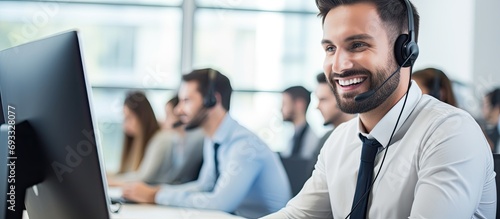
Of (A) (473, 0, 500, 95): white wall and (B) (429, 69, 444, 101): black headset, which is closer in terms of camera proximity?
(B) (429, 69, 444, 101): black headset

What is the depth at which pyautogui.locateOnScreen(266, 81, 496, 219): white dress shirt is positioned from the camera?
1.15 m

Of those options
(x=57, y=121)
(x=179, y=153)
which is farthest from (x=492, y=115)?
(x=57, y=121)

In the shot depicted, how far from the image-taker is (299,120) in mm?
4336

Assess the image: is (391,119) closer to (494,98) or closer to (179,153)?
(179,153)

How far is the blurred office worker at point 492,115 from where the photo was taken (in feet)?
14.7

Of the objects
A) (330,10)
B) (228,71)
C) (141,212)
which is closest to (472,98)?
(228,71)

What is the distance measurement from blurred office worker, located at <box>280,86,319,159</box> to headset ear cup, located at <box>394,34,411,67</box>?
8.66 feet

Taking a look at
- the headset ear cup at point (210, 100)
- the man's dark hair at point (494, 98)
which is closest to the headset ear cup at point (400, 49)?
the headset ear cup at point (210, 100)

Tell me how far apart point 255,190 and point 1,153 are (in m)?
1.87

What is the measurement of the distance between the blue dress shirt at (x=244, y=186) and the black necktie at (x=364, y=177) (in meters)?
1.29

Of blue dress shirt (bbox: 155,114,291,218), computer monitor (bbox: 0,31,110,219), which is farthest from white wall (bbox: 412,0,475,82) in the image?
computer monitor (bbox: 0,31,110,219)

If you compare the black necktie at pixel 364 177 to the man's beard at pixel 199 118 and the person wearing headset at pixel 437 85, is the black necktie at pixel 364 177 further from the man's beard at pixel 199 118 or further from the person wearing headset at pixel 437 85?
the man's beard at pixel 199 118

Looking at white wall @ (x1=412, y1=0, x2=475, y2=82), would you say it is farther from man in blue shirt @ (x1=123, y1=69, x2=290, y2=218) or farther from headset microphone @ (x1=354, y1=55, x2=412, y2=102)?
headset microphone @ (x1=354, y1=55, x2=412, y2=102)

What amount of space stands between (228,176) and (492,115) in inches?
117
